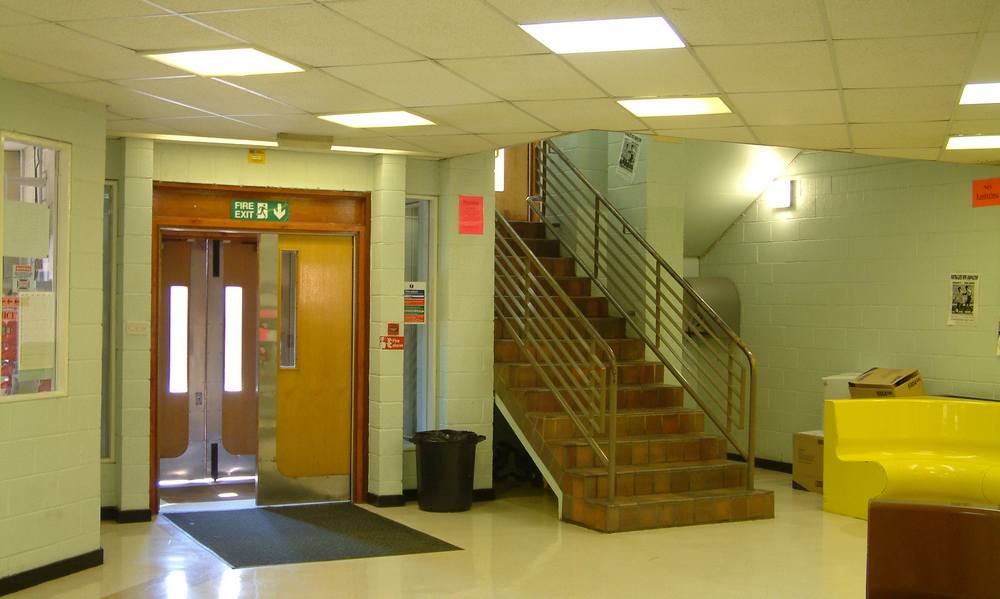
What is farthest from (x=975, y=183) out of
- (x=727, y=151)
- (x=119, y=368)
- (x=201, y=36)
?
(x=119, y=368)

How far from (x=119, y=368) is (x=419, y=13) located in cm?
420

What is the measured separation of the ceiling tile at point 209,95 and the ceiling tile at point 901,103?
3238mm

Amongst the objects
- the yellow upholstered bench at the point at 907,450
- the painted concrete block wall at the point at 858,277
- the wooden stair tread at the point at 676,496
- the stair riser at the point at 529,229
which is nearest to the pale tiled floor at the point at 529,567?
the wooden stair tread at the point at 676,496

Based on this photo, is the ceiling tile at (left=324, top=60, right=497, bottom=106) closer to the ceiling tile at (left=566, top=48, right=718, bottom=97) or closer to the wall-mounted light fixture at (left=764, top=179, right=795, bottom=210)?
the ceiling tile at (left=566, top=48, right=718, bottom=97)

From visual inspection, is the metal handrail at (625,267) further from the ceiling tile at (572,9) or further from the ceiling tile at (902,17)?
the ceiling tile at (572,9)

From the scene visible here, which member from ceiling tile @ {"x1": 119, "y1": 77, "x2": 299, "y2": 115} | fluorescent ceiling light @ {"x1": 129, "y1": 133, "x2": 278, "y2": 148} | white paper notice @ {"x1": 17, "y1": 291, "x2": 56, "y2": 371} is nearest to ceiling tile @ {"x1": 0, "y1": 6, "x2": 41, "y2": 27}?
ceiling tile @ {"x1": 119, "y1": 77, "x2": 299, "y2": 115}

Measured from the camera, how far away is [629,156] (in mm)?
9164

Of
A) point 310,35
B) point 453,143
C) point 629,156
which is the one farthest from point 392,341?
point 310,35

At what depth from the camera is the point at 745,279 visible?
9.97 m

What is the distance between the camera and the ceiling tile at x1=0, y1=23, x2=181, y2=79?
434cm

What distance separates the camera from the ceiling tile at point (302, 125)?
247 inches

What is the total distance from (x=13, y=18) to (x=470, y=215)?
169 inches

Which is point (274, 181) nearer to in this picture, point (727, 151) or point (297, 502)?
point (297, 502)

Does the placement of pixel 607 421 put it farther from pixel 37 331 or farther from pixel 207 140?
pixel 37 331
